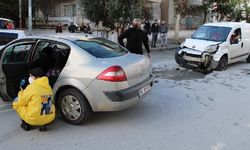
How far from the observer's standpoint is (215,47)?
11297mm

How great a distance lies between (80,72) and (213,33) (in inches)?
309

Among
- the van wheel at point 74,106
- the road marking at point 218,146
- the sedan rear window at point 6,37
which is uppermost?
the sedan rear window at point 6,37

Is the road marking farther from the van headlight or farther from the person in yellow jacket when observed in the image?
the van headlight

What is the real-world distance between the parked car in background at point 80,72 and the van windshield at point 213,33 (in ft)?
20.8

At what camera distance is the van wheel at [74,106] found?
548cm

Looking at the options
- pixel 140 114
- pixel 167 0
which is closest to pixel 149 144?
pixel 140 114

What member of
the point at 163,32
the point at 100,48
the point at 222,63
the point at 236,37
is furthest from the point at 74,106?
the point at 163,32

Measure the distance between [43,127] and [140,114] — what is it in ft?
5.80

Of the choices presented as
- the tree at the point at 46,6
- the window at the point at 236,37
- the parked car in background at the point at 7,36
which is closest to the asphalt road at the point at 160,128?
the parked car in background at the point at 7,36

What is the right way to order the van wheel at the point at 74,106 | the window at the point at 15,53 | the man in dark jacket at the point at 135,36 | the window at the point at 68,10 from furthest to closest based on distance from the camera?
the window at the point at 68,10, the man in dark jacket at the point at 135,36, the window at the point at 15,53, the van wheel at the point at 74,106

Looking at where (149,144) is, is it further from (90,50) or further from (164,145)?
(90,50)

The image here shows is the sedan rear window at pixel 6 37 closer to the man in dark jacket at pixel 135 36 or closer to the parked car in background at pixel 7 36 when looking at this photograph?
the parked car in background at pixel 7 36

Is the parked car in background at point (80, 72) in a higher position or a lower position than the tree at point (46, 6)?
lower

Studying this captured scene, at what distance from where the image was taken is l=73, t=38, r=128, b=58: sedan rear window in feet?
19.0
